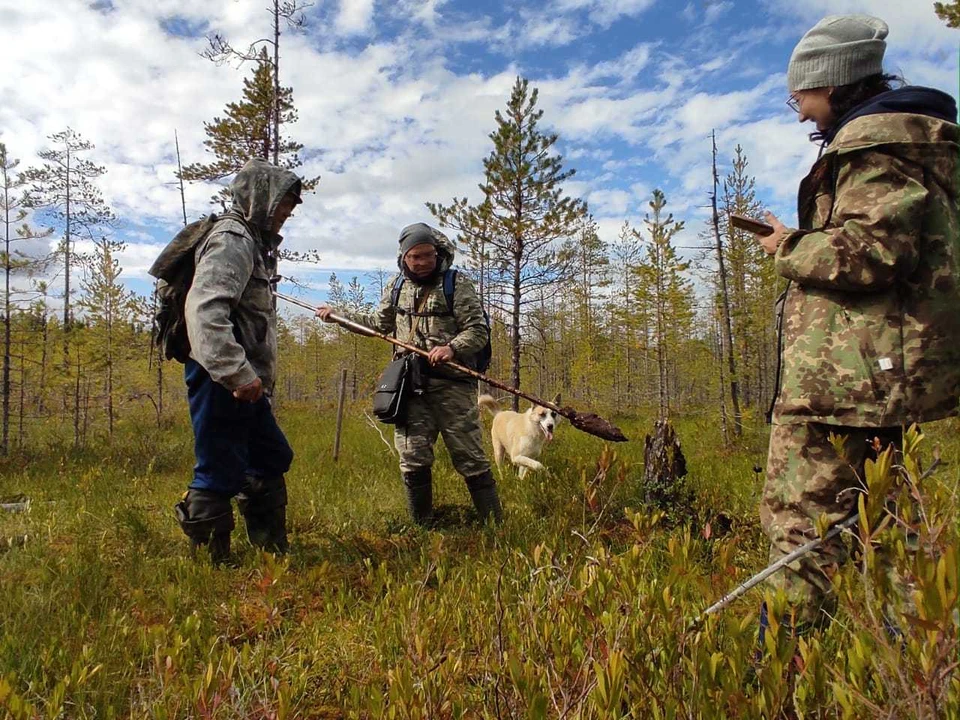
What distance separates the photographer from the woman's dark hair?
6.87ft

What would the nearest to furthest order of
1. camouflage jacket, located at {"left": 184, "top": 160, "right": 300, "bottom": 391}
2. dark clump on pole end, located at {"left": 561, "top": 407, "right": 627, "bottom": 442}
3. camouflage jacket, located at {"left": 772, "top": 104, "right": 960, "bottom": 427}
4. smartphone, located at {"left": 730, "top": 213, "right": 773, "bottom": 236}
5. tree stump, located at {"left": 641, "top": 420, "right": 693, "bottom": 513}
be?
camouflage jacket, located at {"left": 772, "top": 104, "right": 960, "bottom": 427}, smartphone, located at {"left": 730, "top": 213, "right": 773, "bottom": 236}, camouflage jacket, located at {"left": 184, "top": 160, "right": 300, "bottom": 391}, dark clump on pole end, located at {"left": 561, "top": 407, "right": 627, "bottom": 442}, tree stump, located at {"left": 641, "top": 420, "right": 693, "bottom": 513}

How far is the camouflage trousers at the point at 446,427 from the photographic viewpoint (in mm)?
4484

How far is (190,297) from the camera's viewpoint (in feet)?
10.7

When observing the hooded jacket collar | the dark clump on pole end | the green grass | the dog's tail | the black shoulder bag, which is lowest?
the green grass

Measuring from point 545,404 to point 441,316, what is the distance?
50.4 inches

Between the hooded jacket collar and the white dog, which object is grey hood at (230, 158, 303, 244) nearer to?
the hooded jacket collar

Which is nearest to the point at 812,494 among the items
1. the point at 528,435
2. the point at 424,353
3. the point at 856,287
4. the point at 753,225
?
the point at 856,287

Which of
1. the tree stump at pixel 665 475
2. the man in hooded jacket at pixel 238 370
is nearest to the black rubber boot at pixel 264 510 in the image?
the man in hooded jacket at pixel 238 370

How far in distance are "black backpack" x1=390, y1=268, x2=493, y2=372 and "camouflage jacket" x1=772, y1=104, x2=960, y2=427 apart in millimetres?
2901

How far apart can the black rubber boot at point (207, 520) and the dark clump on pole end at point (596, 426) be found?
2348mm

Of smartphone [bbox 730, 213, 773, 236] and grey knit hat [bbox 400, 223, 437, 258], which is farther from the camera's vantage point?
grey knit hat [bbox 400, 223, 437, 258]

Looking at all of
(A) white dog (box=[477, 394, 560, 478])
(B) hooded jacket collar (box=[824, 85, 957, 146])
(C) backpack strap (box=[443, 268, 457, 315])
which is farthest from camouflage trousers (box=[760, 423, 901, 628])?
(A) white dog (box=[477, 394, 560, 478])

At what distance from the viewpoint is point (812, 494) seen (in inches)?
78.9

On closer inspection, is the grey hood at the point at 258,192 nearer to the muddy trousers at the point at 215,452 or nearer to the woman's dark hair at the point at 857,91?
the muddy trousers at the point at 215,452
